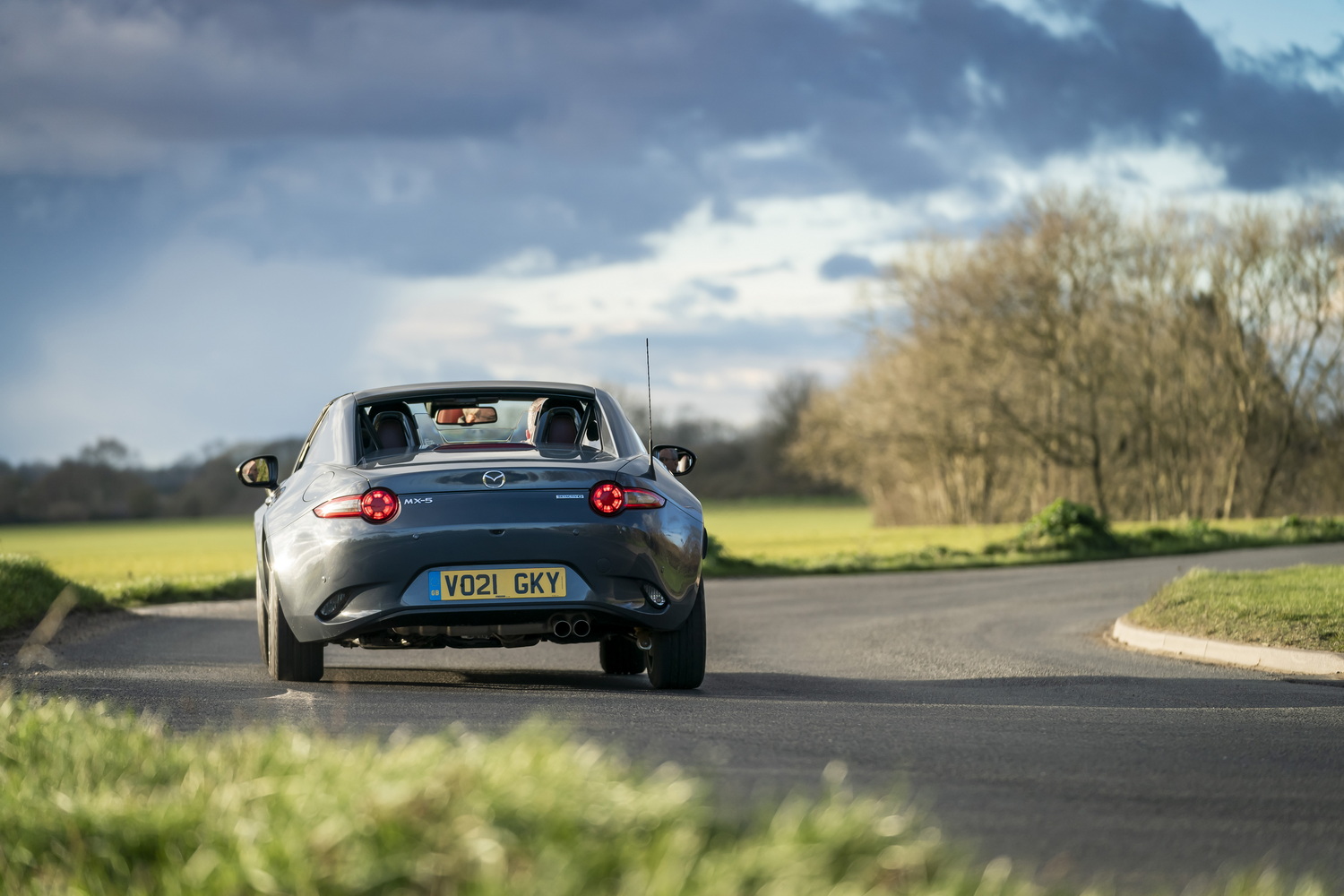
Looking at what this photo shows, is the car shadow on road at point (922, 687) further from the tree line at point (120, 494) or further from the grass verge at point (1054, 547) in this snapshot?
the tree line at point (120, 494)

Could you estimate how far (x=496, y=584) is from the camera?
7270mm

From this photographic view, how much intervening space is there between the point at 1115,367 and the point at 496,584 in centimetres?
4712

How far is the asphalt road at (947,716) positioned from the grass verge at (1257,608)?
0.72m

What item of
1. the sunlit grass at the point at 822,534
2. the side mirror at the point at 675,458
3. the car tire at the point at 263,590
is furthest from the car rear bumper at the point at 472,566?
the sunlit grass at the point at 822,534

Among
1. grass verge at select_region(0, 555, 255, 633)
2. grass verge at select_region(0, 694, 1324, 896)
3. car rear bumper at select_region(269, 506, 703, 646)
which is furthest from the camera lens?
grass verge at select_region(0, 555, 255, 633)

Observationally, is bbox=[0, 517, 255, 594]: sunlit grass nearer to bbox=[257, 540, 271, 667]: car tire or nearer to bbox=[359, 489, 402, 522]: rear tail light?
bbox=[257, 540, 271, 667]: car tire

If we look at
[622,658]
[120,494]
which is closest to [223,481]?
[120,494]

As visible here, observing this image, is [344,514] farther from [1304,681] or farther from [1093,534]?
[1093,534]

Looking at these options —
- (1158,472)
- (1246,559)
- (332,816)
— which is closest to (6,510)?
(1158,472)

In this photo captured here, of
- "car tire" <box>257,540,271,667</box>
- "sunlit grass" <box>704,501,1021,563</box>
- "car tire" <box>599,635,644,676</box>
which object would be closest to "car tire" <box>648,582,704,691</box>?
"car tire" <box>599,635,644,676</box>

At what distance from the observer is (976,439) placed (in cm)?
5119

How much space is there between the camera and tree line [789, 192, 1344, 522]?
4872cm

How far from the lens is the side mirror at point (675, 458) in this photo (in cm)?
861

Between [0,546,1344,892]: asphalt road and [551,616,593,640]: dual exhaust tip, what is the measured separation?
0.33m
